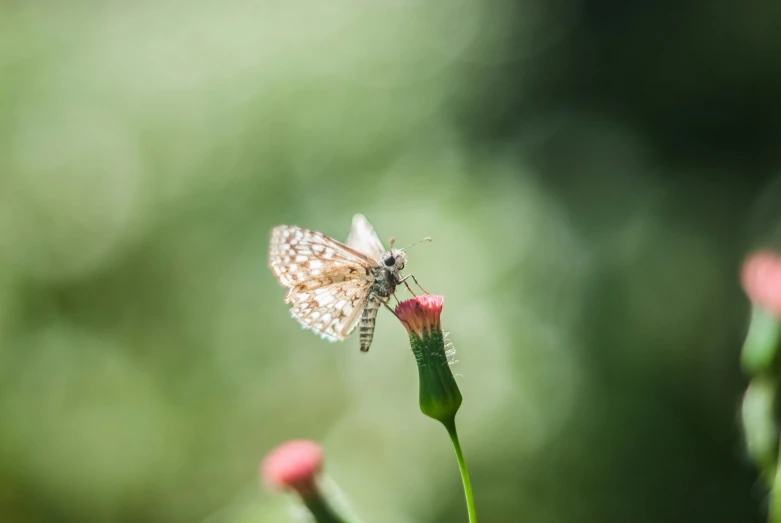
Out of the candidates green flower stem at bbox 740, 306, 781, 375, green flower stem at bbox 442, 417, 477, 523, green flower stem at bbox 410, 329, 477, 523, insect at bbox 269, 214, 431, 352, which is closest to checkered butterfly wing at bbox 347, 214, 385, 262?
insect at bbox 269, 214, 431, 352

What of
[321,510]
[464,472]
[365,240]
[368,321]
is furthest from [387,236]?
[464,472]

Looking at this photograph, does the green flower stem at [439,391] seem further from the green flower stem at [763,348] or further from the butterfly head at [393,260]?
the green flower stem at [763,348]

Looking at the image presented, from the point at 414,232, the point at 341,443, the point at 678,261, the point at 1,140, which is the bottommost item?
the point at 678,261

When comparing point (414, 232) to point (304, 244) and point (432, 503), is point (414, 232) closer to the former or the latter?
point (432, 503)

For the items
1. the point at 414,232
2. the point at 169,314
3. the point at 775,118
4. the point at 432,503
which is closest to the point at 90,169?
the point at 169,314

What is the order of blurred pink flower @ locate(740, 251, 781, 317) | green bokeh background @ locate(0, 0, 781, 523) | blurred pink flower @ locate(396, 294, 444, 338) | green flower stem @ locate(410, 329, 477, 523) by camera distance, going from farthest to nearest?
green bokeh background @ locate(0, 0, 781, 523), blurred pink flower @ locate(740, 251, 781, 317), blurred pink flower @ locate(396, 294, 444, 338), green flower stem @ locate(410, 329, 477, 523)

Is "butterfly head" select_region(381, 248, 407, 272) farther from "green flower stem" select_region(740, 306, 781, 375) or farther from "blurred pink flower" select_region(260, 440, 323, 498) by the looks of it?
"green flower stem" select_region(740, 306, 781, 375)

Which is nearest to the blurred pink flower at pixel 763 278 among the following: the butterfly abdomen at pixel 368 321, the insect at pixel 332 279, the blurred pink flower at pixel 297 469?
the insect at pixel 332 279
